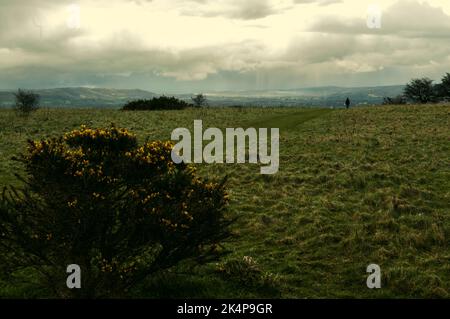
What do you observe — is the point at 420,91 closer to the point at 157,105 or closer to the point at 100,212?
the point at 157,105

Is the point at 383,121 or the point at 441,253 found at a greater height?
the point at 383,121

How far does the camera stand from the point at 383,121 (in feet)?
161

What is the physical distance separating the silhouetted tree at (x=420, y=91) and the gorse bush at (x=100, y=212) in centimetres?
9920

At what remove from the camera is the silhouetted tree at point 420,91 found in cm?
9881

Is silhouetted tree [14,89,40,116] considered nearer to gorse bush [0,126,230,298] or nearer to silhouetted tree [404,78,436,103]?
gorse bush [0,126,230,298]

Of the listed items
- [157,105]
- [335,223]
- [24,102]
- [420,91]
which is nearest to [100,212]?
[335,223]

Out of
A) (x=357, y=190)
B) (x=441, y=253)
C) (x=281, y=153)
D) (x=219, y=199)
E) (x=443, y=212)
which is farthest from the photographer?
(x=281, y=153)

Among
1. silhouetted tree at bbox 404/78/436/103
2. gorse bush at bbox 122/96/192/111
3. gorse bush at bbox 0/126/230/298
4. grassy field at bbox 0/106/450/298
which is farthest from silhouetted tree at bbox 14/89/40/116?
silhouetted tree at bbox 404/78/436/103

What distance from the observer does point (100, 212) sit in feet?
29.6

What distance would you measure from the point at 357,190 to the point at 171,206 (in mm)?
13856

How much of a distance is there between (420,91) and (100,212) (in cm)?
10278

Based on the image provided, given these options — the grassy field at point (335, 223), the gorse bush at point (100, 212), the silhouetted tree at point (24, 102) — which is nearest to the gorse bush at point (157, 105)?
the silhouetted tree at point (24, 102)

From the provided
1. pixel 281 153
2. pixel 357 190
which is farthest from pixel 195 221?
pixel 281 153
